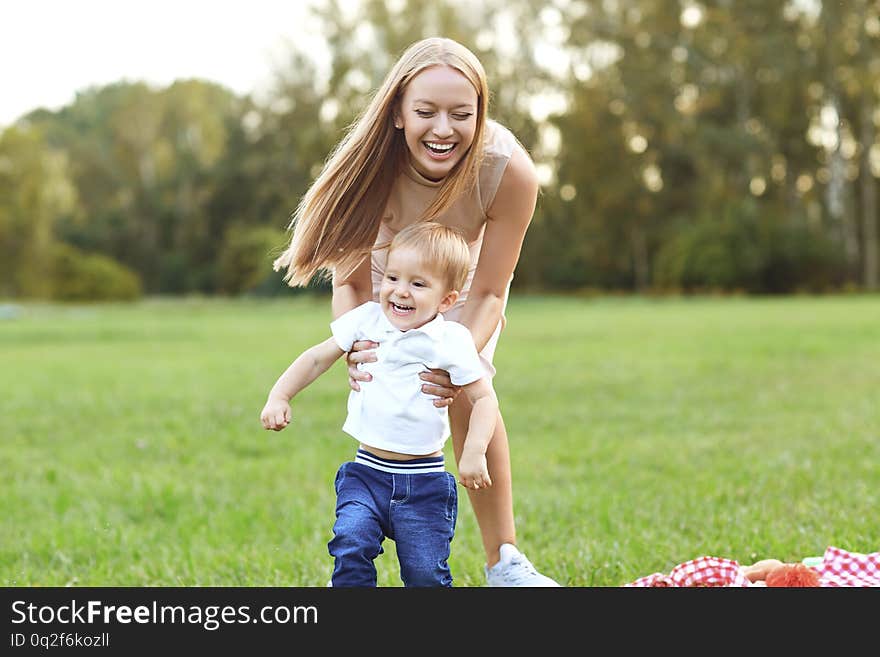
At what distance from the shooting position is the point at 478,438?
290 cm

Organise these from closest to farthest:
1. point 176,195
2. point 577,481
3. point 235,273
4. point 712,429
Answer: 1. point 577,481
2. point 712,429
3. point 235,273
4. point 176,195

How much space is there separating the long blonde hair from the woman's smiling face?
0.15 ft

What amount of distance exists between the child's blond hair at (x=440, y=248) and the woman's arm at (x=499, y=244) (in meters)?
0.23

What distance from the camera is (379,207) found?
3217 mm

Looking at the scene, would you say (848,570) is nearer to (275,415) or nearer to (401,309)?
(401,309)

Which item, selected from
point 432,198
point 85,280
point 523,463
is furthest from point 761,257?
point 432,198

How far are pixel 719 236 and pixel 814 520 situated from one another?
3042 cm

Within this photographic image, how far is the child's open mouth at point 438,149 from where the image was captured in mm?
3039

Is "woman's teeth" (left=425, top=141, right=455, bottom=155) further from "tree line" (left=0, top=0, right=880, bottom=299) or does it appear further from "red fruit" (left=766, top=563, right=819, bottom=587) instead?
"tree line" (left=0, top=0, right=880, bottom=299)

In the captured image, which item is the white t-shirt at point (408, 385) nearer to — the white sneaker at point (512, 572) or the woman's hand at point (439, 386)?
the woman's hand at point (439, 386)

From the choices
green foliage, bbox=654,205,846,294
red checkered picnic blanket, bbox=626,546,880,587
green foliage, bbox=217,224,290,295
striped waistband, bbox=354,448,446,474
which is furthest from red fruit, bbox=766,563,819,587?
green foliage, bbox=217,224,290,295

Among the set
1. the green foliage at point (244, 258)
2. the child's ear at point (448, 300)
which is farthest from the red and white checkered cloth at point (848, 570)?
the green foliage at point (244, 258)
